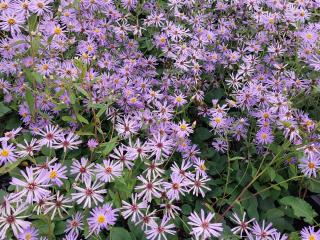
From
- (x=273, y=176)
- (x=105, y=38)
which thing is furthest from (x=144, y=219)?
(x=105, y=38)

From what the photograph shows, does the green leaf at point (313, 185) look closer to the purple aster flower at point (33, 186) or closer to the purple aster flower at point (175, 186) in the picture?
the purple aster flower at point (175, 186)

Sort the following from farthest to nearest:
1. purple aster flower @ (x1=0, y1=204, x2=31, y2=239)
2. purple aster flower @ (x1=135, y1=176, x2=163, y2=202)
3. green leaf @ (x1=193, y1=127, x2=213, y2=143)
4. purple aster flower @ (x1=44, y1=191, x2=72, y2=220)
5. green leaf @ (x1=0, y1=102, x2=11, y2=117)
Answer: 1. green leaf @ (x1=193, y1=127, x2=213, y2=143)
2. green leaf @ (x1=0, y1=102, x2=11, y2=117)
3. purple aster flower @ (x1=135, y1=176, x2=163, y2=202)
4. purple aster flower @ (x1=44, y1=191, x2=72, y2=220)
5. purple aster flower @ (x1=0, y1=204, x2=31, y2=239)

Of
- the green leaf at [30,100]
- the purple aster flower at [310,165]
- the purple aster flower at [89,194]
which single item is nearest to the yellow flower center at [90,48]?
the green leaf at [30,100]

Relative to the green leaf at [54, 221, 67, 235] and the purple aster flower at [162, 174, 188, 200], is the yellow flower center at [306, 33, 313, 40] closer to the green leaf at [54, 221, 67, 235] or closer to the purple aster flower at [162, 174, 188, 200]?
the purple aster flower at [162, 174, 188, 200]

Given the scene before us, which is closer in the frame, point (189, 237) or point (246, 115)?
point (189, 237)

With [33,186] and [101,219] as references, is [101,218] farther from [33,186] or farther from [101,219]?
[33,186]

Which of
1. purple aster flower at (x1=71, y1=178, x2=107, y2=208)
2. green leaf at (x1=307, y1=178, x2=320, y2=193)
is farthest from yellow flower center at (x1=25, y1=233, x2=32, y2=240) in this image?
green leaf at (x1=307, y1=178, x2=320, y2=193)

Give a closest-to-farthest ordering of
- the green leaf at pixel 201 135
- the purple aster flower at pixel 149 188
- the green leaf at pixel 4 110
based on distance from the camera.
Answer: the purple aster flower at pixel 149 188 < the green leaf at pixel 4 110 < the green leaf at pixel 201 135

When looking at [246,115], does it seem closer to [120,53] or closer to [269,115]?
[269,115]
